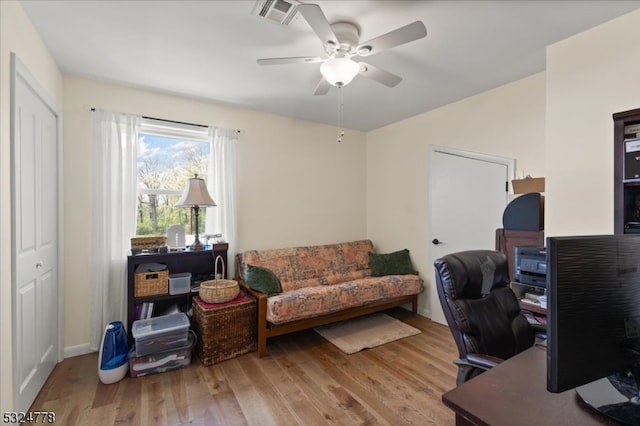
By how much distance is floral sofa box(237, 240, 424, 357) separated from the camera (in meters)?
2.67

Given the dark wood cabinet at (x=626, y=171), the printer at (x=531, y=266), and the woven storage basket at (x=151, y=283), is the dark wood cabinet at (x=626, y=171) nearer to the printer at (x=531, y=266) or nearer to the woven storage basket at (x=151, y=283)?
the printer at (x=531, y=266)

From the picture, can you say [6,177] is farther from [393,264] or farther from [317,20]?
[393,264]

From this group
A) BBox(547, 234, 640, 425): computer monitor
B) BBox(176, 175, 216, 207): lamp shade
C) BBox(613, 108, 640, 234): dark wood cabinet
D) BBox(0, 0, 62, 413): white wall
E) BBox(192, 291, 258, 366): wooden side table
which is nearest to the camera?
BBox(547, 234, 640, 425): computer monitor

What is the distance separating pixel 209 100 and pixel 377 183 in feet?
8.06

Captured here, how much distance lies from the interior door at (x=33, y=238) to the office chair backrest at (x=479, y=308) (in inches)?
93.7

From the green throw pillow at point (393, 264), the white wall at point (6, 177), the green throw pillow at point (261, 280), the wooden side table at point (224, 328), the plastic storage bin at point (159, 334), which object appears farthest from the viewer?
the green throw pillow at point (393, 264)

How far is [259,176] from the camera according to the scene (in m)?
3.52

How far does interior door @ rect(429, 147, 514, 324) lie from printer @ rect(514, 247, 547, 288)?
0.95 m

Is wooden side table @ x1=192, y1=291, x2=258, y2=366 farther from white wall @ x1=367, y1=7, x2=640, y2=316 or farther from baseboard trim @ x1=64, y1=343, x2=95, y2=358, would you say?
white wall @ x1=367, y1=7, x2=640, y2=316

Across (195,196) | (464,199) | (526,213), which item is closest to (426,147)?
(464,199)

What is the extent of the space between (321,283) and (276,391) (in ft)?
4.73

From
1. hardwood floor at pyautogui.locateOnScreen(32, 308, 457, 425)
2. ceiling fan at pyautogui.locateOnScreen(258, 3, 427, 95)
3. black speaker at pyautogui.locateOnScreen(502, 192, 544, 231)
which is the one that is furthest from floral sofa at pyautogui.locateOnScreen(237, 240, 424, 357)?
ceiling fan at pyautogui.locateOnScreen(258, 3, 427, 95)

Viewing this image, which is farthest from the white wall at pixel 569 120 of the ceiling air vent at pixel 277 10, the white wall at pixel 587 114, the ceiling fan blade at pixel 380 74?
the ceiling air vent at pixel 277 10

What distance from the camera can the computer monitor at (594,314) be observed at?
67 centimetres
